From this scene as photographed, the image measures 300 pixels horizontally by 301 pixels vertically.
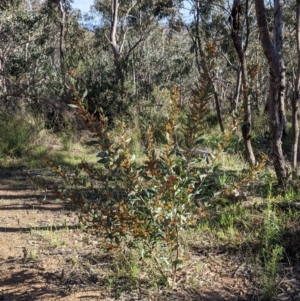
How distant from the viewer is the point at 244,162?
682cm

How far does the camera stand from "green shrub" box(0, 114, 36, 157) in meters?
7.33

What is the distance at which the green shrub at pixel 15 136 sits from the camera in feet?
24.0

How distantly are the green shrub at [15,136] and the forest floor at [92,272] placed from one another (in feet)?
11.6

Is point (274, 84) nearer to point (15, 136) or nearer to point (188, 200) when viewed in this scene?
point (188, 200)

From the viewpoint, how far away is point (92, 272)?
3.02 m

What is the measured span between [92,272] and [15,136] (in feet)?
17.0

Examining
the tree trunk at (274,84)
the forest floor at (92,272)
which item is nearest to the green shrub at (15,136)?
the forest floor at (92,272)

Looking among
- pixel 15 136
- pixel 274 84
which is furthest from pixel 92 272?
pixel 15 136

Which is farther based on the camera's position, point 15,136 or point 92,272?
point 15,136

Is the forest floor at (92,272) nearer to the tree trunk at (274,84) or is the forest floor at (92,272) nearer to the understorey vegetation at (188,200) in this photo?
the understorey vegetation at (188,200)

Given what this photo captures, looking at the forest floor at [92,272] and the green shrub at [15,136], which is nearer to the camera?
the forest floor at [92,272]

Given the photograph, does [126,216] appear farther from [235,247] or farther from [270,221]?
[270,221]

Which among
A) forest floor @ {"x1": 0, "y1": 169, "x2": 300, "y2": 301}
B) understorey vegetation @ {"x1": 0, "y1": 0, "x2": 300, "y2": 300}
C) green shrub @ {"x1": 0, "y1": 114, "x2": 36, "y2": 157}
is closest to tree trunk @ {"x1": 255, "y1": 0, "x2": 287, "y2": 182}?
understorey vegetation @ {"x1": 0, "y1": 0, "x2": 300, "y2": 300}

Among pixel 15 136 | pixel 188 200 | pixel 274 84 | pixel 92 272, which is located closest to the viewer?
pixel 188 200
